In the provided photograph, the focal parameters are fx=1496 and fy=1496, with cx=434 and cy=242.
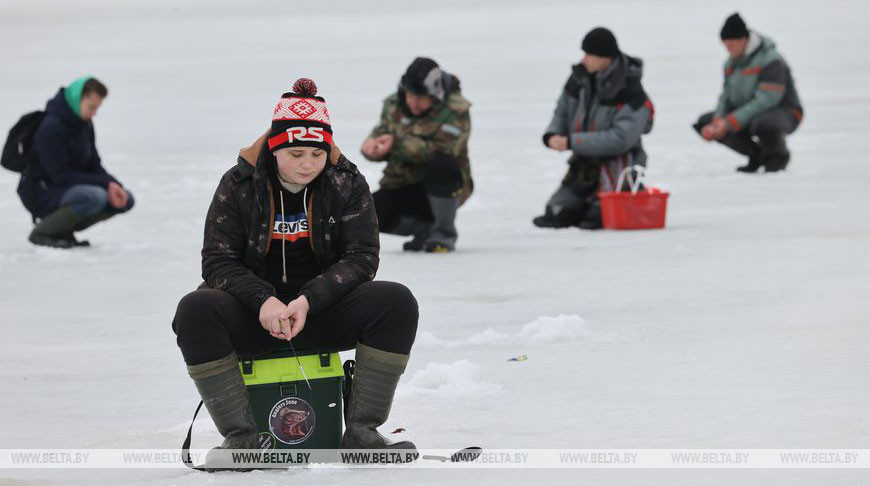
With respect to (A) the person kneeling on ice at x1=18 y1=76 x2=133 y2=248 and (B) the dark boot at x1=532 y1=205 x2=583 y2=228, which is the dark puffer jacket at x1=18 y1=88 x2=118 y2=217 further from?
(B) the dark boot at x1=532 y1=205 x2=583 y2=228

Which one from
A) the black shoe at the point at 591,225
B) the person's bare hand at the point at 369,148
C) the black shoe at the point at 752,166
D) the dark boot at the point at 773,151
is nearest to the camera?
the person's bare hand at the point at 369,148

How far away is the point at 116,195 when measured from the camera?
28.7 feet

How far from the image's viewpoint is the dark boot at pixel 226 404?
3482 mm

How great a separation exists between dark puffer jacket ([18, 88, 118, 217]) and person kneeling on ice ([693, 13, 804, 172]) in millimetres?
5028

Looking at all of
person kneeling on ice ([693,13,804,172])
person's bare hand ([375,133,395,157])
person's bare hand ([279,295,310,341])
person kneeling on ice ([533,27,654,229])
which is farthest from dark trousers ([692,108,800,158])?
person's bare hand ([279,295,310,341])

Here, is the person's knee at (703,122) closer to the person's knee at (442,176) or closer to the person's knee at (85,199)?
the person's knee at (442,176)

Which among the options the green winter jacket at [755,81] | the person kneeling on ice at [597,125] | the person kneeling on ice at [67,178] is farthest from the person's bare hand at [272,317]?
the green winter jacket at [755,81]

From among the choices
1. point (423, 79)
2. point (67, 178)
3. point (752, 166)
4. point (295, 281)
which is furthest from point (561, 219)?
point (295, 281)

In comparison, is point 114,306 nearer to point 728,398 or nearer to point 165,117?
point 728,398

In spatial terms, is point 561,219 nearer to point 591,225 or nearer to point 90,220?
point 591,225

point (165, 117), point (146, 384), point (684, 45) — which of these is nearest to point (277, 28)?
point (684, 45)

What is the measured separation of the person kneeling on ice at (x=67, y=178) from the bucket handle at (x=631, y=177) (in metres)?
2.94

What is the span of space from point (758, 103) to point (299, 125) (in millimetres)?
8807

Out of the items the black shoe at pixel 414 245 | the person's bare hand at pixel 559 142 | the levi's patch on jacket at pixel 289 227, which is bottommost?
the black shoe at pixel 414 245
